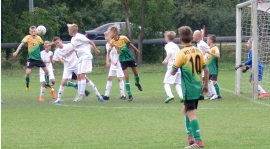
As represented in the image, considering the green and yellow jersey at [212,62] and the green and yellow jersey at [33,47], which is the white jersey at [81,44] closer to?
the green and yellow jersey at [33,47]

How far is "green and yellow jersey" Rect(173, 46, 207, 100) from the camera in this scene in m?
8.62

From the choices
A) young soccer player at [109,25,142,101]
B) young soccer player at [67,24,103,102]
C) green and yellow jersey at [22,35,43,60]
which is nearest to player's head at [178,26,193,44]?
young soccer player at [67,24,103,102]

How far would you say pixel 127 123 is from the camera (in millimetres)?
11648

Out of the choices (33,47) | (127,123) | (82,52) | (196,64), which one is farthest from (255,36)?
(196,64)

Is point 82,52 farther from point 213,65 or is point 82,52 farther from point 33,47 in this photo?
point 213,65

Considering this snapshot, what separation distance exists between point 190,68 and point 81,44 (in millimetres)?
7541

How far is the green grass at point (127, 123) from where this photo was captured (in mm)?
9156

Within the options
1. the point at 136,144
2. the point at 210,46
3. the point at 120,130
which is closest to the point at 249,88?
the point at 210,46

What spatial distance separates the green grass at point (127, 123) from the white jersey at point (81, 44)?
1318mm

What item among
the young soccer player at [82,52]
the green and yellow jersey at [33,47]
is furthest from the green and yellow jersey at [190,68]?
the green and yellow jersey at [33,47]

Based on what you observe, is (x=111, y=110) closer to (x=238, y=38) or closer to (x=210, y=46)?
(x=210, y=46)

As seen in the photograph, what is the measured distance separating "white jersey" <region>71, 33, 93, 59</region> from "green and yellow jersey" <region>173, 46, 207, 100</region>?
7354 mm

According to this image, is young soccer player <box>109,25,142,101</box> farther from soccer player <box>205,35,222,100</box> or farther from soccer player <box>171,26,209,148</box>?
soccer player <box>171,26,209,148</box>

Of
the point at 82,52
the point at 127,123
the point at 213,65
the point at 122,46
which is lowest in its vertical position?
the point at 127,123
